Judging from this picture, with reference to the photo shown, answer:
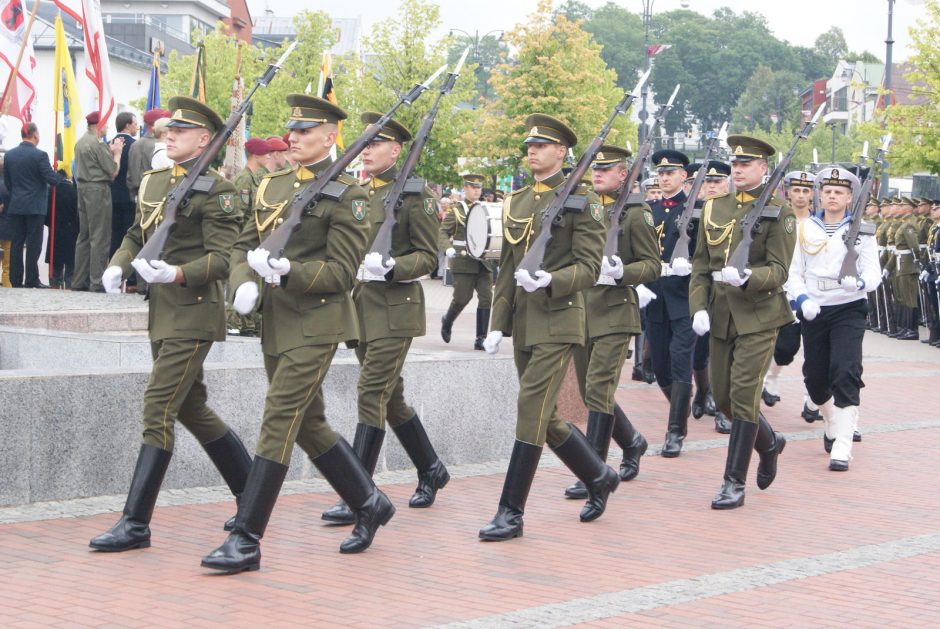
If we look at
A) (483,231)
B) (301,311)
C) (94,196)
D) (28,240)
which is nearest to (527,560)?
(301,311)

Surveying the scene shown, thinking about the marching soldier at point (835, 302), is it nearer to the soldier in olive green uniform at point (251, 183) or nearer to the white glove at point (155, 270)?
the soldier in olive green uniform at point (251, 183)

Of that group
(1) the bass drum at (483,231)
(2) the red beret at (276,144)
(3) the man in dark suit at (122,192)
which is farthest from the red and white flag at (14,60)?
(1) the bass drum at (483,231)

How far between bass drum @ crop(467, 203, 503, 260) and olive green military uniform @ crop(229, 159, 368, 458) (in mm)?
8709

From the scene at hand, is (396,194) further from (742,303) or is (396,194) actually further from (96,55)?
(96,55)

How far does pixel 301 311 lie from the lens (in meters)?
6.70

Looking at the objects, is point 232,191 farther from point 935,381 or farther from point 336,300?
point 935,381

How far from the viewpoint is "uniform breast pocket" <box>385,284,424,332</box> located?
26.2 ft

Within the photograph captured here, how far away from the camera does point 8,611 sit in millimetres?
5758

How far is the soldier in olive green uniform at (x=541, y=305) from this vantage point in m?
7.51

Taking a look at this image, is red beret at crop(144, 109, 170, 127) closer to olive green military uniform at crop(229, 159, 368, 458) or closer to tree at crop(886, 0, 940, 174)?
olive green military uniform at crop(229, 159, 368, 458)

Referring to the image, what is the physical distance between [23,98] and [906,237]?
45.0 feet

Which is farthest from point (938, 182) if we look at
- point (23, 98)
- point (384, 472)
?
point (384, 472)

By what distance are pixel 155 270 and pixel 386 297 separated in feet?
5.47

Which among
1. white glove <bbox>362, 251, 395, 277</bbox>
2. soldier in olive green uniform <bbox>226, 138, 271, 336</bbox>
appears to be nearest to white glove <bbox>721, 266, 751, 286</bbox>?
white glove <bbox>362, 251, 395, 277</bbox>
